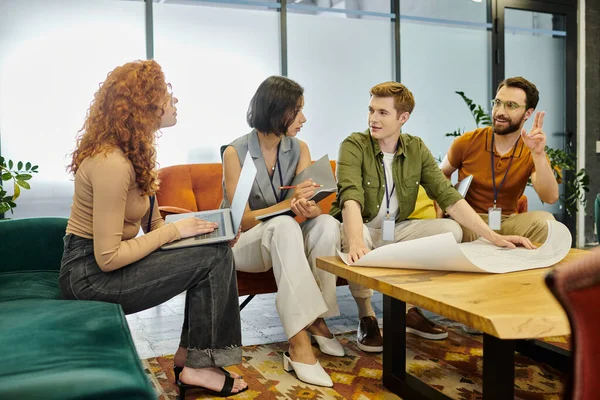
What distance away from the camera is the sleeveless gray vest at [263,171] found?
2.37 m

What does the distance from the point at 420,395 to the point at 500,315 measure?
656 millimetres

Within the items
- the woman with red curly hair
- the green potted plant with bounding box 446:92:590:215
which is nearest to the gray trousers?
the woman with red curly hair

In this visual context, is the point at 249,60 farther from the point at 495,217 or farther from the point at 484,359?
the point at 484,359

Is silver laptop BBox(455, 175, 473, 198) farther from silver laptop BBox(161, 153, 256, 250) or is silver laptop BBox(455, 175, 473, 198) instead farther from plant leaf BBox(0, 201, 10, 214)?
plant leaf BBox(0, 201, 10, 214)

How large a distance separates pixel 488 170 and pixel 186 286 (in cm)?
166

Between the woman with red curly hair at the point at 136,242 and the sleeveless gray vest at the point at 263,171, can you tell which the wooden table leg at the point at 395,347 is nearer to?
the woman with red curly hair at the point at 136,242

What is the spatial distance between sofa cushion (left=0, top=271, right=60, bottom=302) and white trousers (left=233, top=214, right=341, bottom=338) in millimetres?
678

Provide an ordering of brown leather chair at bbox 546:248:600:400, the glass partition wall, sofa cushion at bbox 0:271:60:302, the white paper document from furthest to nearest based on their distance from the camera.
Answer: the glass partition wall < sofa cushion at bbox 0:271:60:302 < the white paper document < brown leather chair at bbox 546:248:600:400

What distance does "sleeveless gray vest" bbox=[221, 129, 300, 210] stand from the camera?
2369mm

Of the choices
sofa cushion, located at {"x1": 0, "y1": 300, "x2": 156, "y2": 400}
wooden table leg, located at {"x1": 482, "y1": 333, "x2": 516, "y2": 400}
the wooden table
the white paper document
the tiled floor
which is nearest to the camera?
sofa cushion, located at {"x1": 0, "y1": 300, "x2": 156, "y2": 400}

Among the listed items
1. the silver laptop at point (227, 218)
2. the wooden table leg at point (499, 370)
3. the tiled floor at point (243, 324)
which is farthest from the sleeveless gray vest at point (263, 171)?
the wooden table leg at point (499, 370)

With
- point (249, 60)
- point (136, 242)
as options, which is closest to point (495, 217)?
point (136, 242)

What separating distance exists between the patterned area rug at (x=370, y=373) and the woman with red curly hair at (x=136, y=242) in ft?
0.62

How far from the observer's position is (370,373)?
6.55 ft
